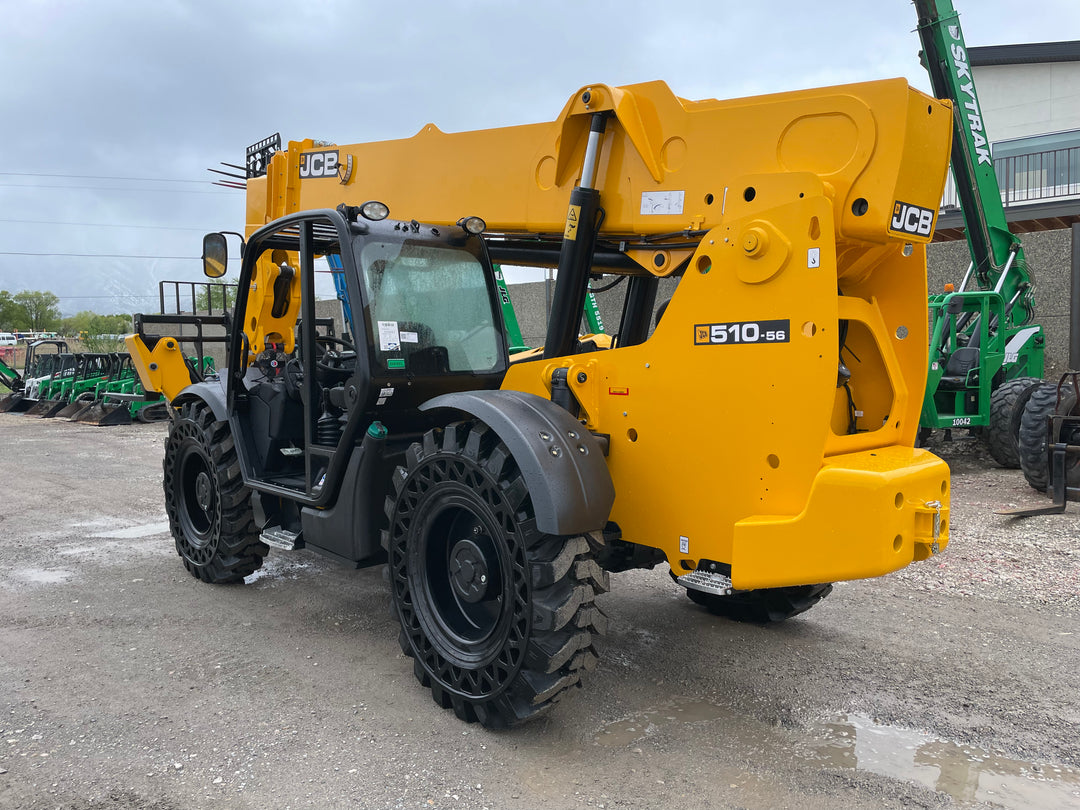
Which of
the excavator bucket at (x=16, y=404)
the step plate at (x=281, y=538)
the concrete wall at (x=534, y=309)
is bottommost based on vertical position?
the excavator bucket at (x=16, y=404)

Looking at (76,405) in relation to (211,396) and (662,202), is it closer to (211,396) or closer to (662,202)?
(211,396)

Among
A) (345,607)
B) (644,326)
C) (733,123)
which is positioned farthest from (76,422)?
(733,123)

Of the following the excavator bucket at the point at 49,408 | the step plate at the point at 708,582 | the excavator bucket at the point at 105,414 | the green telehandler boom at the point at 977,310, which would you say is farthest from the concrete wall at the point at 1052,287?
the excavator bucket at the point at 49,408

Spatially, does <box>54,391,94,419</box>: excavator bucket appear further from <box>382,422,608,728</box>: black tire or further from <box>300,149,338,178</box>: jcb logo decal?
<box>382,422,608,728</box>: black tire

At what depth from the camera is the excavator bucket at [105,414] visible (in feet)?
55.8

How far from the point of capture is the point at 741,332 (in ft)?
10.5

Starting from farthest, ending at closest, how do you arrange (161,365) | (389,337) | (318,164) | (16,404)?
(16,404) < (161,365) < (318,164) < (389,337)

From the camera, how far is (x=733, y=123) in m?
3.52

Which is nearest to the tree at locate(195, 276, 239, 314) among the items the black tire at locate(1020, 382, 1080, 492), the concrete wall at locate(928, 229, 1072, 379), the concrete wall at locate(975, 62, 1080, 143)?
the black tire at locate(1020, 382, 1080, 492)

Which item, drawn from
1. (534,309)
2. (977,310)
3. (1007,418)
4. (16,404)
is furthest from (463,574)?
(16,404)

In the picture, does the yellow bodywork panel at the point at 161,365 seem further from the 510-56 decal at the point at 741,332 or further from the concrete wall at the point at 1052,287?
the concrete wall at the point at 1052,287

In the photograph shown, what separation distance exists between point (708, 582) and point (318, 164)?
11.9 feet

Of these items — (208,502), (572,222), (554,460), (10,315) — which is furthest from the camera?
(10,315)

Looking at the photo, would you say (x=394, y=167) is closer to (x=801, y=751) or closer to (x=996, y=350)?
(x=801, y=751)
